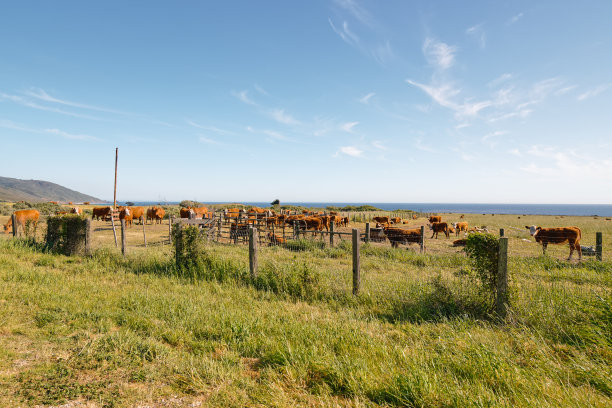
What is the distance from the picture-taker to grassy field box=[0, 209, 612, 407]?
3.13 meters

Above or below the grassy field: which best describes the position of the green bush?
above

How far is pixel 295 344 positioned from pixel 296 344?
16mm

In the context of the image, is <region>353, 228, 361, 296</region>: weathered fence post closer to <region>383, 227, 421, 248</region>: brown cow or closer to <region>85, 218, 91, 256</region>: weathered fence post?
<region>383, 227, 421, 248</region>: brown cow


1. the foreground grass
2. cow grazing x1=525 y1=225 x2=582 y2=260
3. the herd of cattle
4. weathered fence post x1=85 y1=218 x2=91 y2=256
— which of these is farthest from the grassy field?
cow grazing x1=525 y1=225 x2=582 y2=260

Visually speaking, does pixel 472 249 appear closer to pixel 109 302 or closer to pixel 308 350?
pixel 308 350

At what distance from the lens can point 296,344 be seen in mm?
4242

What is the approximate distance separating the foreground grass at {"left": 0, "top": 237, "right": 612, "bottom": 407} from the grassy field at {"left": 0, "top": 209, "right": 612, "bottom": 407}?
22 mm

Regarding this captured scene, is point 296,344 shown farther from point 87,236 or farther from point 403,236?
point 403,236

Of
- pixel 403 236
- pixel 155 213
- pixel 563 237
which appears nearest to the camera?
pixel 563 237

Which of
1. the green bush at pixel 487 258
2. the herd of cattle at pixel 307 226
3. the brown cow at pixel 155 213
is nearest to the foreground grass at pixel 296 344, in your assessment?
the green bush at pixel 487 258

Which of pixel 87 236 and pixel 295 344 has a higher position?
pixel 87 236

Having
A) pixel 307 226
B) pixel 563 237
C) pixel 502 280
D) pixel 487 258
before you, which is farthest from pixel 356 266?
pixel 307 226

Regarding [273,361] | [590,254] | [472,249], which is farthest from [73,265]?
[590,254]

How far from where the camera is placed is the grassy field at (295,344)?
3.13 m
